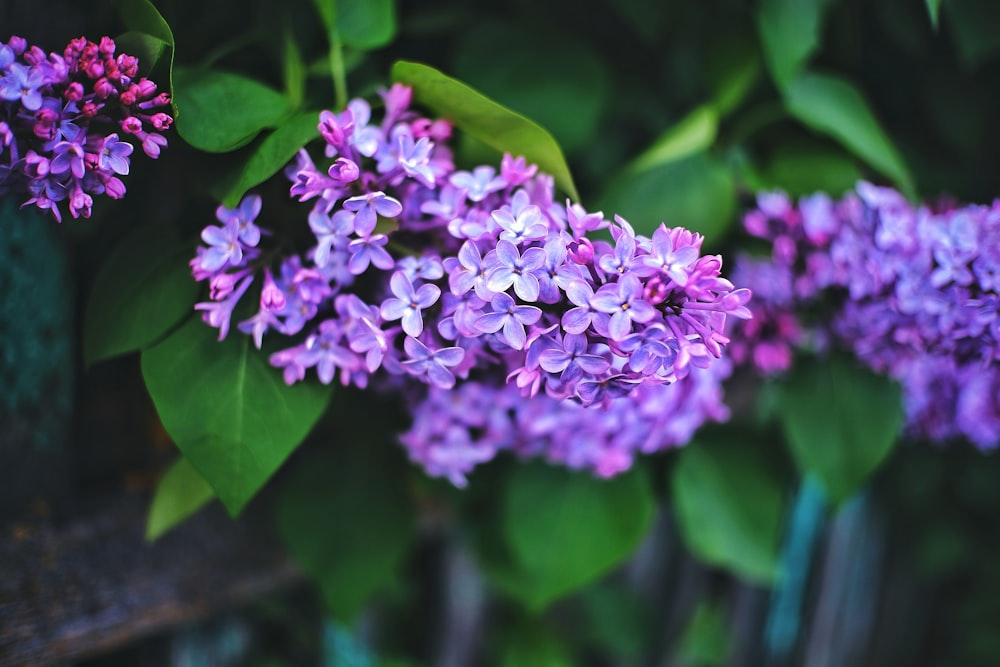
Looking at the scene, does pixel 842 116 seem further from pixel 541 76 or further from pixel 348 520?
pixel 348 520

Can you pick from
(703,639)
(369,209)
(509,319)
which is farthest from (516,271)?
(703,639)

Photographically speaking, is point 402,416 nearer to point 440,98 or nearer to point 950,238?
point 440,98

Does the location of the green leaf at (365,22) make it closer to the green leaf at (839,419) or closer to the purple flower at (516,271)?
the purple flower at (516,271)

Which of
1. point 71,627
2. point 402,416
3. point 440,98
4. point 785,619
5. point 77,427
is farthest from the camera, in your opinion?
point 785,619

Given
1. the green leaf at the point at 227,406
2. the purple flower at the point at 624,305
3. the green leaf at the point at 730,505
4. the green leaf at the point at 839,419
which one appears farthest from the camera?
the green leaf at the point at 730,505

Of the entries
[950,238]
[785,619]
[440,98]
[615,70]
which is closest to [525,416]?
[440,98]

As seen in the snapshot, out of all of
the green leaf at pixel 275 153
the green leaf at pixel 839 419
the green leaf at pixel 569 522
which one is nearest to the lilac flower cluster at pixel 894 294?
the green leaf at pixel 839 419
